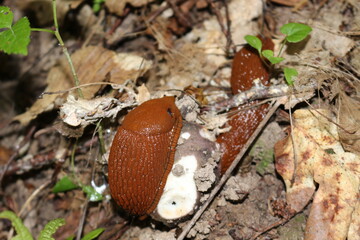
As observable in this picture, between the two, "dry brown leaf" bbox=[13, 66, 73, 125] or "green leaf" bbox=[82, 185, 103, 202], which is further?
"dry brown leaf" bbox=[13, 66, 73, 125]

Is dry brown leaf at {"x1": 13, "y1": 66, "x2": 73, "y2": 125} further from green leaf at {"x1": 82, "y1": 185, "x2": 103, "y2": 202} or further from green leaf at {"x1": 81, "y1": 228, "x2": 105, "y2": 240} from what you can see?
green leaf at {"x1": 81, "y1": 228, "x2": 105, "y2": 240}

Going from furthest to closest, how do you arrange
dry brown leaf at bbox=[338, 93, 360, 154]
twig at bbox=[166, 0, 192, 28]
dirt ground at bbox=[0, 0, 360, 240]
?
twig at bbox=[166, 0, 192, 28] < dirt ground at bbox=[0, 0, 360, 240] < dry brown leaf at bbox=[338, 93, 360, 154]

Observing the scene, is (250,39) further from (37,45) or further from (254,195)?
(37,45)

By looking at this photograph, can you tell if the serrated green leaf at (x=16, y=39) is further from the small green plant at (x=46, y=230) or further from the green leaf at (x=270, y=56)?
the green leaf at (x=270, y=56)

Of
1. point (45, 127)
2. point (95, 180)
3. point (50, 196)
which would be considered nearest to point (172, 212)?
point (95, 180)

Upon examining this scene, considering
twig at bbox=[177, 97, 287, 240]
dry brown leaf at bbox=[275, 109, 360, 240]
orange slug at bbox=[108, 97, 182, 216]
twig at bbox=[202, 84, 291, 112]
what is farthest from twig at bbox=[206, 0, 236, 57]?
orange slug at bbox=[108, 97, 182, 216]

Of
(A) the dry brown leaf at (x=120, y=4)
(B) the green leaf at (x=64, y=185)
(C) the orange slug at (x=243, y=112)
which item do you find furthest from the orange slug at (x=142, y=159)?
(A) the dry brown leaf at (x=120, y=4)
